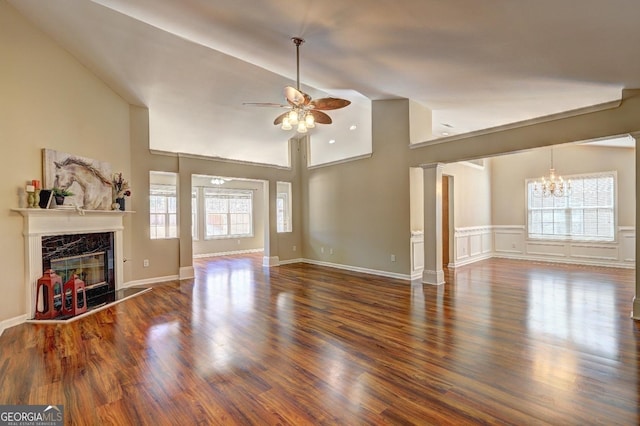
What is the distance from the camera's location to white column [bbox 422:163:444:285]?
5469 millimetres

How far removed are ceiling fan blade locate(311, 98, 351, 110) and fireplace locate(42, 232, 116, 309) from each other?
395 cm

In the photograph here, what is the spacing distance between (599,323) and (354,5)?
4.27 metres

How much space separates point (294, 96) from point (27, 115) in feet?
11.1

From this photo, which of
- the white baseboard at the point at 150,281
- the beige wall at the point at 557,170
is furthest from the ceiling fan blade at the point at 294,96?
the beige wall at the point at 557,170

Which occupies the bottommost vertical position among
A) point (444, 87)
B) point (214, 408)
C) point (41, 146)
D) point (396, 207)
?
point (214, 408)

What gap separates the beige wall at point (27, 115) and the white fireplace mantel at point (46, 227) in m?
0.06

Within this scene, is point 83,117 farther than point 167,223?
No

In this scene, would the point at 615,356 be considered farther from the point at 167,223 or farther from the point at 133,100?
the point at 167,223

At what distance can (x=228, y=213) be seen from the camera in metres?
A: 10.4

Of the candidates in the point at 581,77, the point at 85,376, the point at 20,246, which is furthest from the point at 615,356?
the point at 20,246

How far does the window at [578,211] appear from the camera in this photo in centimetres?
705

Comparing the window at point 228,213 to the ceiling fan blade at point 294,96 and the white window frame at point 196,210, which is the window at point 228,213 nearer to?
the white window frame at point 196,210

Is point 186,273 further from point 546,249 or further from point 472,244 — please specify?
point 546,249

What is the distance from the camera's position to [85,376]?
244 cm
